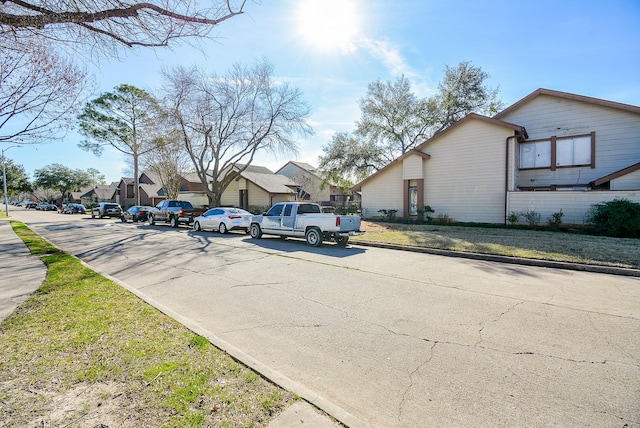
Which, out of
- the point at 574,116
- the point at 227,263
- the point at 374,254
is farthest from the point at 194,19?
the point at 574,116

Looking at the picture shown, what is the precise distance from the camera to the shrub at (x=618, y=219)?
12.6m

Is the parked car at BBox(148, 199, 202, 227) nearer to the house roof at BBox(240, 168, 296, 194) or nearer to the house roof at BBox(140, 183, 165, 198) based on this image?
the house roof at BBox(240, 168, 296, 194)

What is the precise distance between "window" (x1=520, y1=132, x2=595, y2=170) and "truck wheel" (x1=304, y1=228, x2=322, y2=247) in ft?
46.9

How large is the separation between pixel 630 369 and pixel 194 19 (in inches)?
271

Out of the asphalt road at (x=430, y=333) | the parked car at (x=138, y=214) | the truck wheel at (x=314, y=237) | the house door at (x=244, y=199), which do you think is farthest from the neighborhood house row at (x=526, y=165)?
the parked car at (x=138, y=214)

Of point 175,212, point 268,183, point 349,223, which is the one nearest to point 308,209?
point 349,223

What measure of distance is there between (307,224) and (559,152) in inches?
608

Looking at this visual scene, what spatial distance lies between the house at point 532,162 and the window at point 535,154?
0.16 feet

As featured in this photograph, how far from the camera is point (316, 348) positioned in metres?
4.08

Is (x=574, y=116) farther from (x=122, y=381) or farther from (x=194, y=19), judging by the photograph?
(x=122, y=381)

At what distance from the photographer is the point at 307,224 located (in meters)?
13.1

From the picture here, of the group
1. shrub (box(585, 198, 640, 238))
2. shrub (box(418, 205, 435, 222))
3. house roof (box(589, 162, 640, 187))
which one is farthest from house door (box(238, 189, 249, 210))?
shrub (box(585, 198, 640, 238))

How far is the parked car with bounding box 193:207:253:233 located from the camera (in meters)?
18.2

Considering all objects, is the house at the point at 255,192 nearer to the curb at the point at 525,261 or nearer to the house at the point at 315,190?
the house at the point at 315,190
